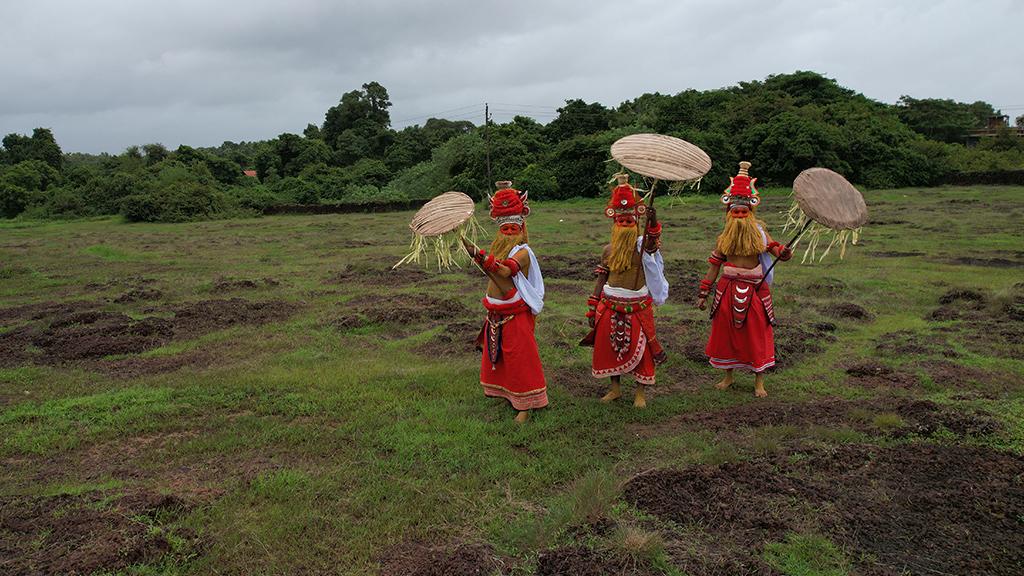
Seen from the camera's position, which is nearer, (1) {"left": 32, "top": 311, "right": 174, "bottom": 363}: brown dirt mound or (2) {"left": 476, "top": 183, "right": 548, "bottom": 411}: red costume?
(2) {"left": 476, "top": 183, "right": 548, "bottom": 411}: red costume

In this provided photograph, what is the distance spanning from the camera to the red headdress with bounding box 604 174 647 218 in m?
6.04

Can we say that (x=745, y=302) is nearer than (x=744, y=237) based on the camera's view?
No

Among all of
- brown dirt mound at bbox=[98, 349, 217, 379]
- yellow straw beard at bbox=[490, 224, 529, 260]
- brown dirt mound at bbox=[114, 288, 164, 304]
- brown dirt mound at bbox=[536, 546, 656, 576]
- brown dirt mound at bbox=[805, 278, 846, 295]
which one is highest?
yellow straw beard at bbox=[490, 224, 529, 260]

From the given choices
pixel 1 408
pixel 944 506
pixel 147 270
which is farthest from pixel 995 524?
pixel 147 270

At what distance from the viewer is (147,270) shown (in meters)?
15.4

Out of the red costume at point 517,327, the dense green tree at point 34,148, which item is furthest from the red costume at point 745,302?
the dense green tree at point 34,148

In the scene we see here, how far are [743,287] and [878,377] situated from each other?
199 cm

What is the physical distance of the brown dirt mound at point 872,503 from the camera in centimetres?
370

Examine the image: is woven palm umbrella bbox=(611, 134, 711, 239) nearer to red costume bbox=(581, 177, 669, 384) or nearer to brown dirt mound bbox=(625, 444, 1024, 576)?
red costume bbox=(581, 177, 669, 384)

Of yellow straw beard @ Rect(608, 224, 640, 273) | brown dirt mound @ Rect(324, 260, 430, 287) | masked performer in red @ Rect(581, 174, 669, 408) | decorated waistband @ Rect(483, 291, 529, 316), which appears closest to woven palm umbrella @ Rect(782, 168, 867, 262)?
masked performer in red @ Rect(581, 174, 669, 408)

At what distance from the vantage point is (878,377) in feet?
23.1

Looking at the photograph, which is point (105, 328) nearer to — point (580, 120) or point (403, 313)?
point (403, 313)

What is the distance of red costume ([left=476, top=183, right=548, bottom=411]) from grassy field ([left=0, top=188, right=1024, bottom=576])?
12.2 inches

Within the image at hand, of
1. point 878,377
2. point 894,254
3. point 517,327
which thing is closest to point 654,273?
point 517,327
